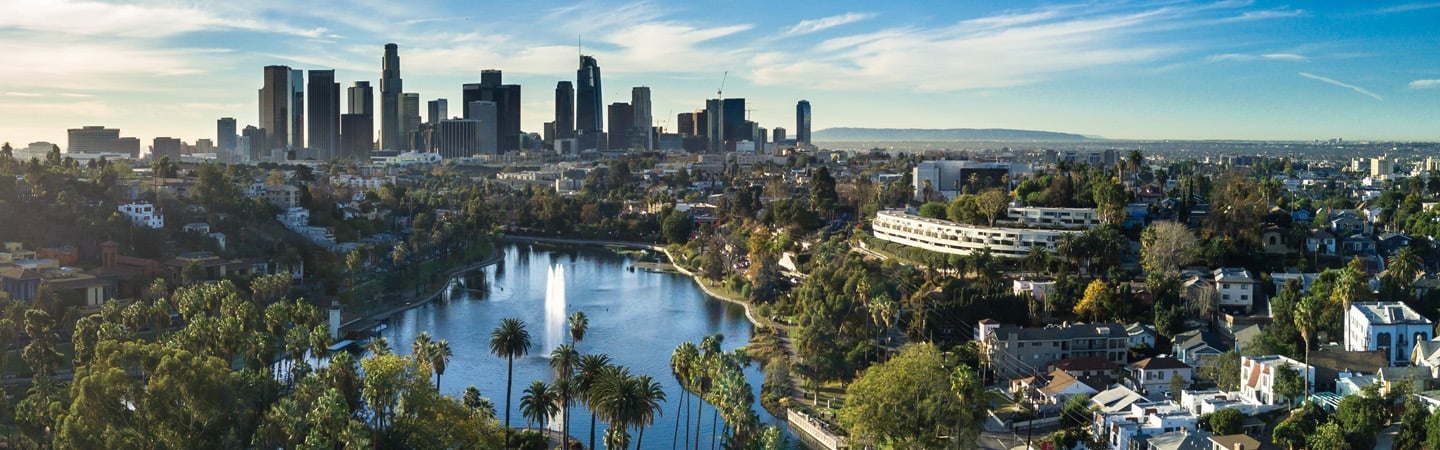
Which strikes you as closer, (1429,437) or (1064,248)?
(1429,437)

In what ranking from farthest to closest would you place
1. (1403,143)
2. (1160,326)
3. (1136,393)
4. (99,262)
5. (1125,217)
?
(1403,143) → (1125,217) → (99,262) → (1160,326) → (1136,393)

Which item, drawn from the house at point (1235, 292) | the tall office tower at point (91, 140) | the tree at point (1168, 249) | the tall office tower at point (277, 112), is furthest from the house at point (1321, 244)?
the tall office tower at point (277, 112)

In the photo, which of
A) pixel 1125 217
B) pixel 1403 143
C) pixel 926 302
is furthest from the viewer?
pixel 1403 143

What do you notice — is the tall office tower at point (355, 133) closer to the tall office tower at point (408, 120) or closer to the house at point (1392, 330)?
the tall office tower at point (408, 120)

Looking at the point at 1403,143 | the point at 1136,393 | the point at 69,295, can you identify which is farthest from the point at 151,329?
the point at 1403,143

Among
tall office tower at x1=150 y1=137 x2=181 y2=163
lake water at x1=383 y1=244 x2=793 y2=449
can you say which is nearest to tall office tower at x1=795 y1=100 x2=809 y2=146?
tall office tower at x1=150 y1=137 x2=181 y2=163

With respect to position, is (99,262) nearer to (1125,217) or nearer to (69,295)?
(69,295)

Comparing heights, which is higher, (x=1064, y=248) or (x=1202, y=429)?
(x=1064, y=248)
